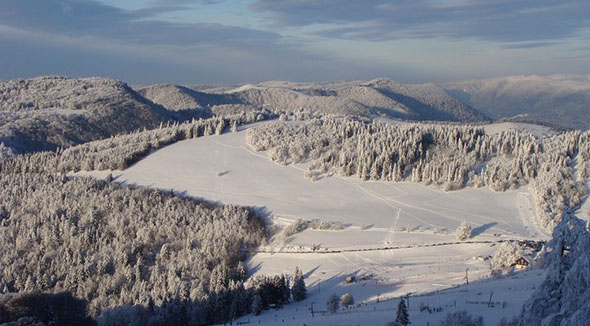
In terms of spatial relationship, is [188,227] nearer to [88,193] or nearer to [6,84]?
[88,193]

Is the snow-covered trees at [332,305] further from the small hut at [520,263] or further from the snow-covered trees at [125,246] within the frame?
the small hut at [520,263]

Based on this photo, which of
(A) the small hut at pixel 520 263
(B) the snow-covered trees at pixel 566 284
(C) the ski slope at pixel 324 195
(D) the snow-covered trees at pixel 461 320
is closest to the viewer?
(B) the snow-covered trees at pixel 566 284

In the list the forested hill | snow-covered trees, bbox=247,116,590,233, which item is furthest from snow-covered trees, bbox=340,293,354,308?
the forested hill

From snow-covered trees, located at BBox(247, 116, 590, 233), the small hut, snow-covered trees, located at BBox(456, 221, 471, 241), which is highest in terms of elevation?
snow-covered trees, located at BBox(247, 116, 590, 233)

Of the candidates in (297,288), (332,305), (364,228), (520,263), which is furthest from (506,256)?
(364,228)

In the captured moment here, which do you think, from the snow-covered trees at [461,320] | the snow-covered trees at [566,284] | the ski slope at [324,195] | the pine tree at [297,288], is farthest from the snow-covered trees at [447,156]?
the snow-covered trees at [566,284]

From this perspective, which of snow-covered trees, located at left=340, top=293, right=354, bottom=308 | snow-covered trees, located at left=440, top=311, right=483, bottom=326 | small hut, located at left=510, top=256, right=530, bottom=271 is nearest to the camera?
snow-covered trees, located at left=440, top=311, right=483, bottom=326

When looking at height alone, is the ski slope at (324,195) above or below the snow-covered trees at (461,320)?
below

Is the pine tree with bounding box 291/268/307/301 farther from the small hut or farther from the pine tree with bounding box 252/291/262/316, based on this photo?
the small hut
